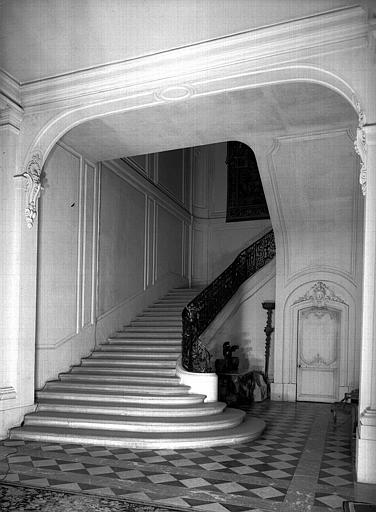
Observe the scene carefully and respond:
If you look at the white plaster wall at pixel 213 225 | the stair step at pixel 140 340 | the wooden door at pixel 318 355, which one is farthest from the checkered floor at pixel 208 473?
the white plaster wall at pixel 213 225

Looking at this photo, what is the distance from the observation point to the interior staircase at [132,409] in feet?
21.4

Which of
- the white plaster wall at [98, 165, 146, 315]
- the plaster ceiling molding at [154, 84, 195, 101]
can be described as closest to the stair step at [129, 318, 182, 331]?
the white plaster wall at [98, 165, 146, 315]

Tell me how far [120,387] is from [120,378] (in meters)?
0.40

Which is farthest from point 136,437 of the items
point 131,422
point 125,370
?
point 125,370

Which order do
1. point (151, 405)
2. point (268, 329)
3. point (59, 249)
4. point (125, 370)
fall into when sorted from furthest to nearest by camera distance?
point (268, 329) → point (125, 370) → point (59, 249) → point (151, 405)

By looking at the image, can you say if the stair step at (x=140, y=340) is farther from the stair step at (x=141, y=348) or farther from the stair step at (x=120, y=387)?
the stair step at (x=120, y=387)

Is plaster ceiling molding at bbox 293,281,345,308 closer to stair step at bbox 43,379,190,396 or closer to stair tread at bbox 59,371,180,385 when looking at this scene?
stair tread at bbox 59,371,180,385

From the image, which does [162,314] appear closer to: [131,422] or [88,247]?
[88,247]

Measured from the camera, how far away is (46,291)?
814 cm

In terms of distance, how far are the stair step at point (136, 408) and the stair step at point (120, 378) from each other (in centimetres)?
66

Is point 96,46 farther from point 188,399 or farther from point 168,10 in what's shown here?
point 188,399

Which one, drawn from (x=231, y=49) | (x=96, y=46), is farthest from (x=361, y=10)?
(x=96, y=46)

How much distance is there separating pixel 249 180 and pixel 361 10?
965 cm

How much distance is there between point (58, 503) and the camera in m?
4.31
